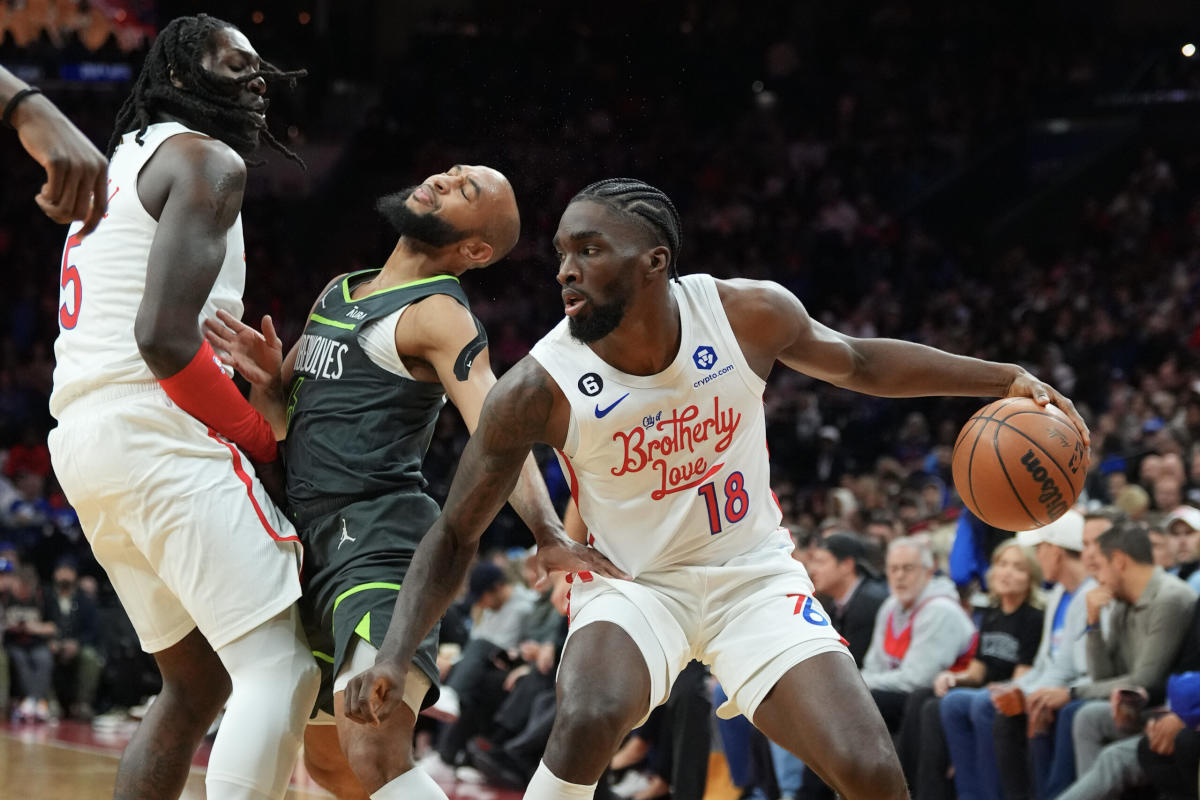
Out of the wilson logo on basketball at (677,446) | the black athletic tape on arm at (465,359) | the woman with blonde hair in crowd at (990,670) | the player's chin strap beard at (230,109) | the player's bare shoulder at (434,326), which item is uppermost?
the player's chin strap beard at (230,109)

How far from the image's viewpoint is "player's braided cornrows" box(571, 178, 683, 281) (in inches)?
143

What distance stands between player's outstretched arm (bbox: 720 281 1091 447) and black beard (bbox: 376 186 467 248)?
2.42 ft

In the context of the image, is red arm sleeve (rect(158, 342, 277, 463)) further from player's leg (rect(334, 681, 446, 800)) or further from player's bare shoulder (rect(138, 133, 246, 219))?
player's leg (rect(334, 681, 446, 800))

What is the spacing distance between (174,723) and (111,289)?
105cm

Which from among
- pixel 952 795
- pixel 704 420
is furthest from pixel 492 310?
pixel 704 420

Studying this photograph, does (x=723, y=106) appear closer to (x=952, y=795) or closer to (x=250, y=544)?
(x=952, y=795)

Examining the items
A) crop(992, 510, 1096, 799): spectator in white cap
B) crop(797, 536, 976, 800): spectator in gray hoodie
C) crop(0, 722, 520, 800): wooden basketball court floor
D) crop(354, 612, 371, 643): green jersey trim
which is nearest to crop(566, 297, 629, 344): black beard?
crop(354, 612, 371, 643): green jersey trim

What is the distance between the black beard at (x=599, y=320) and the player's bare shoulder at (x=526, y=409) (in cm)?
14

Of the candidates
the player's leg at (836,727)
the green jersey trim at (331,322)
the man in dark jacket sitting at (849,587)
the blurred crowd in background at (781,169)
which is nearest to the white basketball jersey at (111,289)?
the green jersey trim at (331,322)

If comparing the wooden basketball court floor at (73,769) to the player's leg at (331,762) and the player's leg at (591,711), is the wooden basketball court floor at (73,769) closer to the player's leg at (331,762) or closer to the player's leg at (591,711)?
the player's leg at (331,762)

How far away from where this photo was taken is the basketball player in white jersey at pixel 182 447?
337 centimetres

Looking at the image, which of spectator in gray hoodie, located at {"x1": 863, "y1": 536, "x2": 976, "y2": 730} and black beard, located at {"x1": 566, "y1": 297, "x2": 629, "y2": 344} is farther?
spectator in gray hoodie, located at {"x1": 863, "y1": 536, "x2": 976, "y2": 730}

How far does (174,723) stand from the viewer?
351cm

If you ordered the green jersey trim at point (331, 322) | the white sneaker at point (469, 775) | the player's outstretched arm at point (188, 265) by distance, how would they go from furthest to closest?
the white sneaker at point (469, 775), the green jersey trim at point (331, 322), the player's outstretched arm at point (188, 265)
